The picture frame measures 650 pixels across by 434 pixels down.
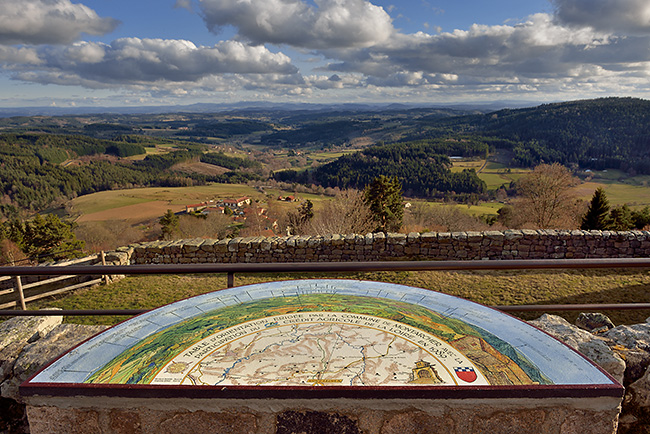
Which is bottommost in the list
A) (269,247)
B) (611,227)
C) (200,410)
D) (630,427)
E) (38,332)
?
(611,227)

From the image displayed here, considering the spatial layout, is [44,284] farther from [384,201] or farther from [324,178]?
[324,178]

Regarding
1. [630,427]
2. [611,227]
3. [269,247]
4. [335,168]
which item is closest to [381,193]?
[611,227]

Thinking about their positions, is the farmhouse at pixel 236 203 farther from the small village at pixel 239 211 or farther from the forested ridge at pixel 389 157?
the forested ridge at pixel 389 157

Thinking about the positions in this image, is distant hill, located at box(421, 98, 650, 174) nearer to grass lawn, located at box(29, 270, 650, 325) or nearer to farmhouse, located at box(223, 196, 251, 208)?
farmhouse, located at box(223, 196, 251, 208)

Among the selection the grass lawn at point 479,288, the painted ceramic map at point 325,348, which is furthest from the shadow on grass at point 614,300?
the painted ceramic map at point 325,348

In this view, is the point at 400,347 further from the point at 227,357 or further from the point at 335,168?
the point at 335,168

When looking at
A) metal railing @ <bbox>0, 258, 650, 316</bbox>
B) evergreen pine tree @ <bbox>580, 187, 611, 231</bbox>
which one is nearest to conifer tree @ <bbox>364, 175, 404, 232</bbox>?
evergreen pine tree @ <bbox>580, 187, 611, 231</bbox>
